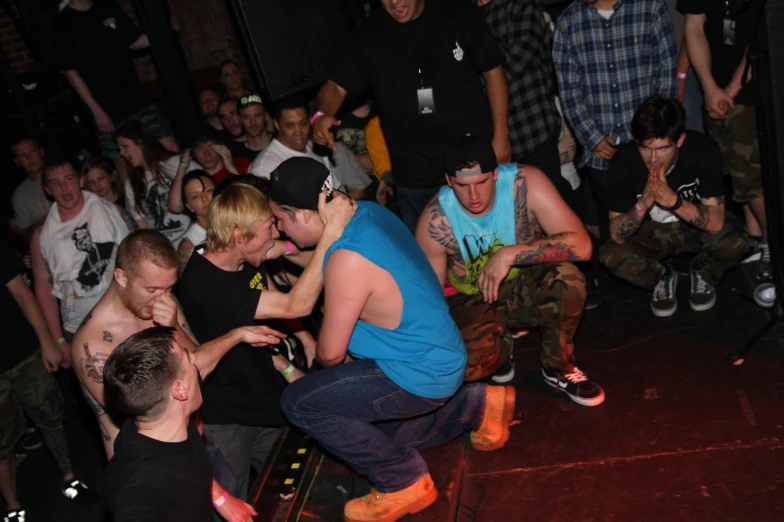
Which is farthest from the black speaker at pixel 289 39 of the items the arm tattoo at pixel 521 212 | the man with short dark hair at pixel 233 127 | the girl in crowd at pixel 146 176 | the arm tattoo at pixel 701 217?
the arm tattoo at pixel 701 217

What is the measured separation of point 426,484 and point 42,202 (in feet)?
14.7

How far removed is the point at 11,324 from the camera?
4.24m

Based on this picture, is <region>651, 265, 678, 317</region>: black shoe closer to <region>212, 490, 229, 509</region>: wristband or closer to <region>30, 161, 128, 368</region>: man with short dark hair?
<region>212, 490, 229, 509</region>: wristband

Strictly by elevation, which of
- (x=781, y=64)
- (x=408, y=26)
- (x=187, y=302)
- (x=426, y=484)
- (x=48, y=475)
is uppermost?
(x=408, y=26)

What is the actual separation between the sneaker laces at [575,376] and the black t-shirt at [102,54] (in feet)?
15.1

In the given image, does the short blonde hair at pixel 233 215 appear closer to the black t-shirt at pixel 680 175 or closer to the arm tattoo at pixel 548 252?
the arm tattoo at pixel 548 252

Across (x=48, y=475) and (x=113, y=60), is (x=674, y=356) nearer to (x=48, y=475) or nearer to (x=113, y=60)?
(x=48, y=475)

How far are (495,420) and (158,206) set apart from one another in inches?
123

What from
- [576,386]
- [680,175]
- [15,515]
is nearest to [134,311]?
[576,386]

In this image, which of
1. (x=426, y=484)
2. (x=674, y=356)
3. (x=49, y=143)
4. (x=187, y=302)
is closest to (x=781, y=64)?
(x=674, y=356)

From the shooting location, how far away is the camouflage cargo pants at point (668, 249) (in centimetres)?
423

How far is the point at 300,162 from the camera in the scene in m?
2.95

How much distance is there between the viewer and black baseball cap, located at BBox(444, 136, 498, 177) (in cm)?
350

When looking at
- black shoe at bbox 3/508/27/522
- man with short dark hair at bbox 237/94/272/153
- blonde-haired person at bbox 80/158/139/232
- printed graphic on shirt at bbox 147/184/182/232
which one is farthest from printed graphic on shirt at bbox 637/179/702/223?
black shoe at bbox 3/508/27/522
